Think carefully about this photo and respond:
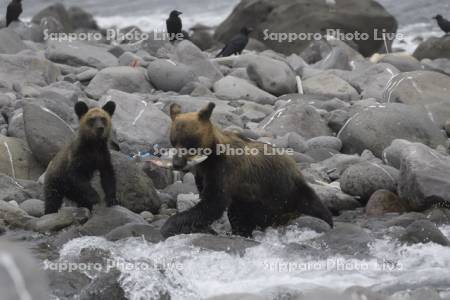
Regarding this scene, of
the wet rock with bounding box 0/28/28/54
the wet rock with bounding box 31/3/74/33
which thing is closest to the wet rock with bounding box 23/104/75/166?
the wet rock with bounding box 0/28/28/54

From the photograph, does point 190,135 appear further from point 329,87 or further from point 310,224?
point 329,87

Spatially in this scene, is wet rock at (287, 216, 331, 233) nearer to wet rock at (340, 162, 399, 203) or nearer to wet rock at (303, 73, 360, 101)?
wet rock at (340, 162, 399, 203)

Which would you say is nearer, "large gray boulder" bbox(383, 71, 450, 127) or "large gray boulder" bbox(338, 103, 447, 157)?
"large gray boulder" bbox(338, 103, 447, 157)

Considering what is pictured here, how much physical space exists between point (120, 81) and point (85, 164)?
6.81m

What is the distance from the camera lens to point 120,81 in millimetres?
15953

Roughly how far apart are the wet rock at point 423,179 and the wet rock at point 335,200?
0.58 meters

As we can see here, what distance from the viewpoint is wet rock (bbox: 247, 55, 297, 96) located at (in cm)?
1680

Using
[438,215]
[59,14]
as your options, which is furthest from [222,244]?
[59,14]

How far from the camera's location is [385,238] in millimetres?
8898

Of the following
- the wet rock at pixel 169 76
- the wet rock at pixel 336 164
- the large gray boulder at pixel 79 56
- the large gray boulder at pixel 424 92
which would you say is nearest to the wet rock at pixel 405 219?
the wet rock at pixel 336 164

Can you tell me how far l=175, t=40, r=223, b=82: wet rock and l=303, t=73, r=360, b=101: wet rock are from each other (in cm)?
176

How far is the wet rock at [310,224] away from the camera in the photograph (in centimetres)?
894

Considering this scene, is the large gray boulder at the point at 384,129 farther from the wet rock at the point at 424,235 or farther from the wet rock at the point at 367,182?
the wet rock at the point at 424,235

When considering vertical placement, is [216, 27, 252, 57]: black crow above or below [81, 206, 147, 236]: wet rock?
below
